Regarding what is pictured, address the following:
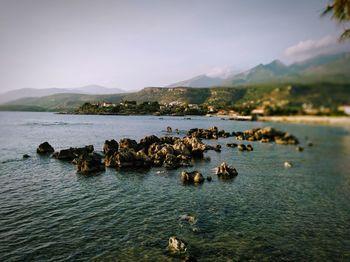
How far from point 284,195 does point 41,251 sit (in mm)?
29727

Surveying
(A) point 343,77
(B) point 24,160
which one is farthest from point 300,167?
(B) point 24,160

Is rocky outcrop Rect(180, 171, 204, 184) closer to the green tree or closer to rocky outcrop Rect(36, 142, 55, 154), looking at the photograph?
the green tree

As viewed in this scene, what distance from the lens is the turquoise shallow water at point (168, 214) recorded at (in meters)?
20.8

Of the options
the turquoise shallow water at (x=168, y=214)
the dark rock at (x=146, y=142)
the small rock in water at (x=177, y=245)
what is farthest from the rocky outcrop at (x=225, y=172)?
the small rock in water at (x=177, y=245)

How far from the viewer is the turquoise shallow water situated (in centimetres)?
2078

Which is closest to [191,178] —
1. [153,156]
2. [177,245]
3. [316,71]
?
[153,156]

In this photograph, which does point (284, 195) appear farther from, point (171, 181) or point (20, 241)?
point (20, 241)

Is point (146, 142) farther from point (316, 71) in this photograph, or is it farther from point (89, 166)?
point (316, 71)

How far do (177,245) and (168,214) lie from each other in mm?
7680

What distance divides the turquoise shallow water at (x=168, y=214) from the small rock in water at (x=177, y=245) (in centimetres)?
66

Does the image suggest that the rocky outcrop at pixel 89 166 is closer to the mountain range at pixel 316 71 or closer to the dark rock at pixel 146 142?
the dark rock at pixel 146 142

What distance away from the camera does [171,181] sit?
42.0m

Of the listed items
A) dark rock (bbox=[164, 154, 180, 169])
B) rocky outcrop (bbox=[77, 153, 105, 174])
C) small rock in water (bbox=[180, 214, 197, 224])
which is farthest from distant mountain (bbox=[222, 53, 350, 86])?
rocky outcrop (bbox=[77, 153, 105, 174])

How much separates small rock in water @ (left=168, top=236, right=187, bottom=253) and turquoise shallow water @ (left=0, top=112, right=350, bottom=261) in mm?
655
